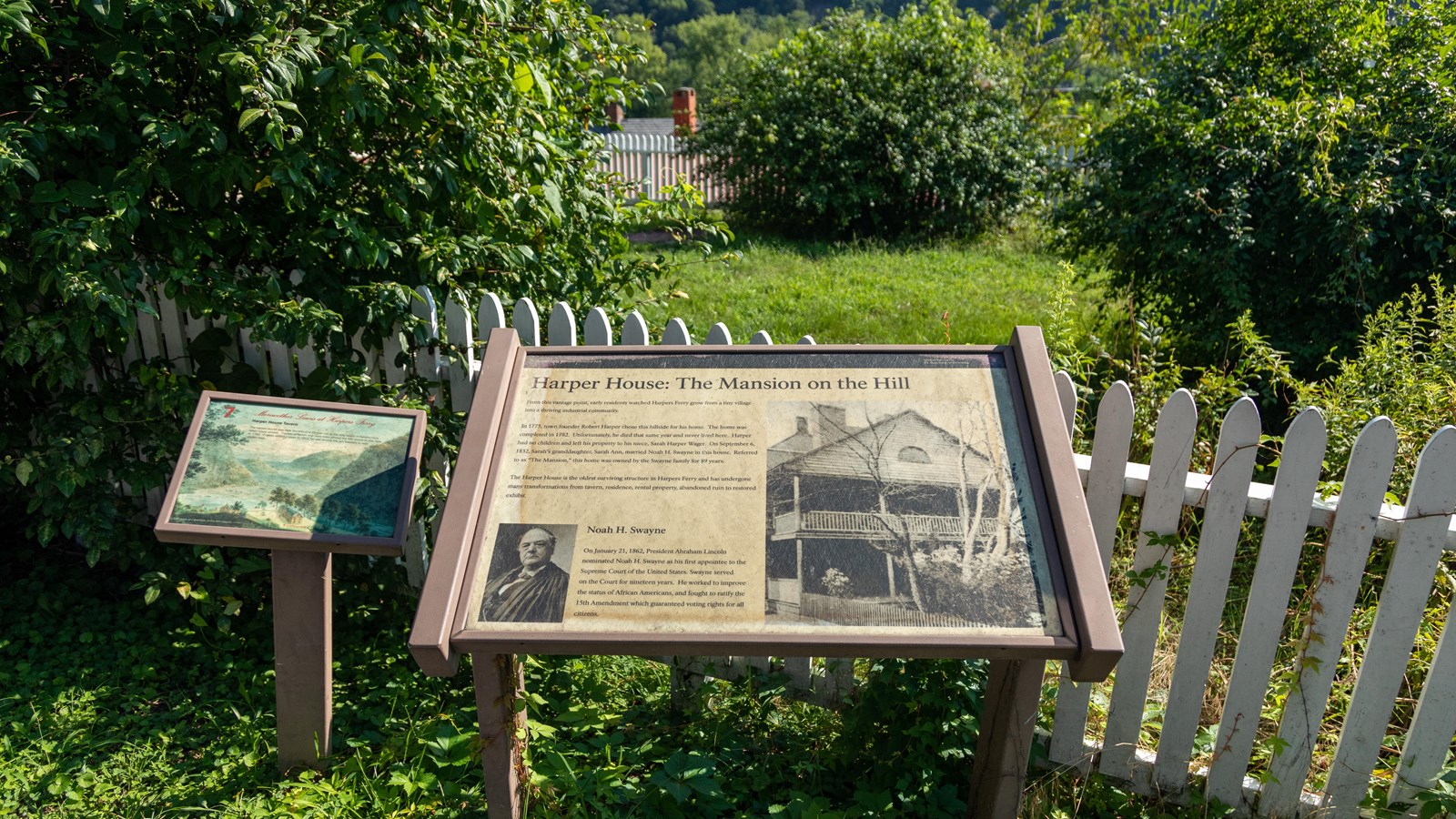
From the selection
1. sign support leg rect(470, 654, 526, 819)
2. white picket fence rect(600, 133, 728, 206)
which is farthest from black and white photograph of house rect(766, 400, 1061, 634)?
white picket fence rect(600, 133, 728, 206)

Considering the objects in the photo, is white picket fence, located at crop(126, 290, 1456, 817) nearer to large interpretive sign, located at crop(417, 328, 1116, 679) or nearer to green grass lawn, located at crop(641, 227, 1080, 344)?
large interpretive sign, located at crop(417, 328, 1116, 679)

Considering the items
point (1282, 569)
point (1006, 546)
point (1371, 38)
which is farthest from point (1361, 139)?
point (1006, 546)

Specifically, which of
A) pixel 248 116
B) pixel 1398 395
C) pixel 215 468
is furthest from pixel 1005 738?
pixel 248 116

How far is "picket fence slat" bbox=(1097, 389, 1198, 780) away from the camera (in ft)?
8.30

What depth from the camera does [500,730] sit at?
243 cm

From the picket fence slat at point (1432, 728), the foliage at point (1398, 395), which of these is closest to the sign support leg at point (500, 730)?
the picket fence slat at point (1432, 728)

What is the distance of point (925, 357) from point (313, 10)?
7.29 ft

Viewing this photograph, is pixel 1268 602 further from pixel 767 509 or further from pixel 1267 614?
pixel 767 509

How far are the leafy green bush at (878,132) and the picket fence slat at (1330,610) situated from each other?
8942 mm

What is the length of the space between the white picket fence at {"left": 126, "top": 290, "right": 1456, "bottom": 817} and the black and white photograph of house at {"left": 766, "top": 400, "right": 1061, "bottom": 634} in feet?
1.71

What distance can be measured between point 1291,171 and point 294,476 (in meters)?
4.92

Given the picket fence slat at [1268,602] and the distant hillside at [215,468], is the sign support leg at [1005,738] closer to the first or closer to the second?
the picket fence slat at [1268,602]

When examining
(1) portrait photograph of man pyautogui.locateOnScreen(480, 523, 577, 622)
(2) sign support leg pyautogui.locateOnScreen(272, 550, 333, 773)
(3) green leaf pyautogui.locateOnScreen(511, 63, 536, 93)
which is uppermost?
(3) green leaf pyautogui.locateOnScreen(511, 63, 536, 93)

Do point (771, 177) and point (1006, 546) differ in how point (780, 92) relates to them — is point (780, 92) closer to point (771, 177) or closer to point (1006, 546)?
point (771, 177)
